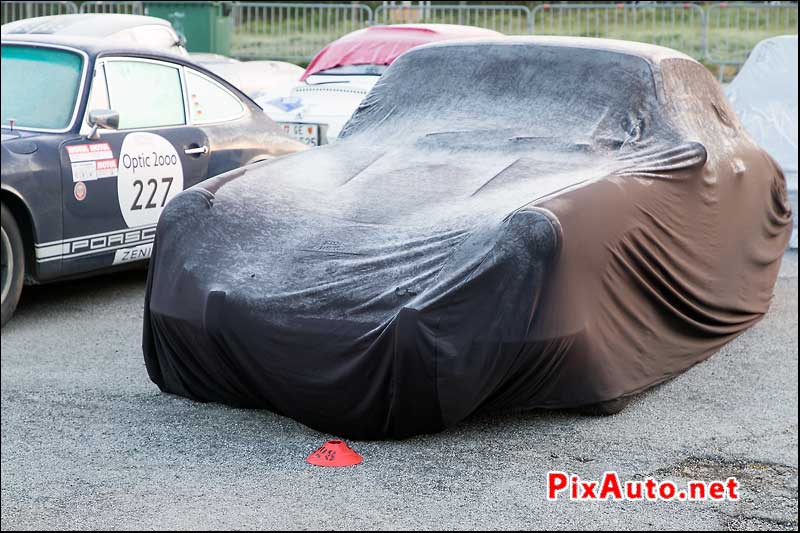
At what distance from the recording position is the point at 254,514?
377 centimetres

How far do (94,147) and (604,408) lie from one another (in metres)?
3.23

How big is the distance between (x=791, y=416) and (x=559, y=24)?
1615 cm

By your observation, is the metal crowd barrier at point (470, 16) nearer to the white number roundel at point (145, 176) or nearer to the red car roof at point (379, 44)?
the red car roof at point (379, 44)

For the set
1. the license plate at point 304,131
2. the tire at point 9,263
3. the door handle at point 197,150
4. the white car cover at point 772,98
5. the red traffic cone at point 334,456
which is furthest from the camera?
the white car cover at point 772,98

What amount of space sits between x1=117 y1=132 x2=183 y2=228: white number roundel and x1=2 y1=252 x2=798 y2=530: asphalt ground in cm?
119

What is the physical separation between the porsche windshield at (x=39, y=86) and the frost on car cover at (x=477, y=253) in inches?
66.8

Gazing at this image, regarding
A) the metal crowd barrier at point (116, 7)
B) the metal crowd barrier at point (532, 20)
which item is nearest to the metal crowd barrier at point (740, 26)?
the metal crowd barrier at point (532, 20)

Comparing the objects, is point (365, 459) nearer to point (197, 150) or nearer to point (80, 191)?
point (80, 191)

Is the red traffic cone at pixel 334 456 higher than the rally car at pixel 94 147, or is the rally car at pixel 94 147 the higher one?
the rally car at pixel 94 147

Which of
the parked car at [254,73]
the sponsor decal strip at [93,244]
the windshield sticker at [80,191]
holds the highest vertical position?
the windshield sticker at [80,191]

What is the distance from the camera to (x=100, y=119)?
6418 mm

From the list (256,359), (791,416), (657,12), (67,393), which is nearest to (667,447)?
(791,416)

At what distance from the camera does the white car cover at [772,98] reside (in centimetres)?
915

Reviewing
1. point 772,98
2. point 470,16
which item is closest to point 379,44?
point 772,98
